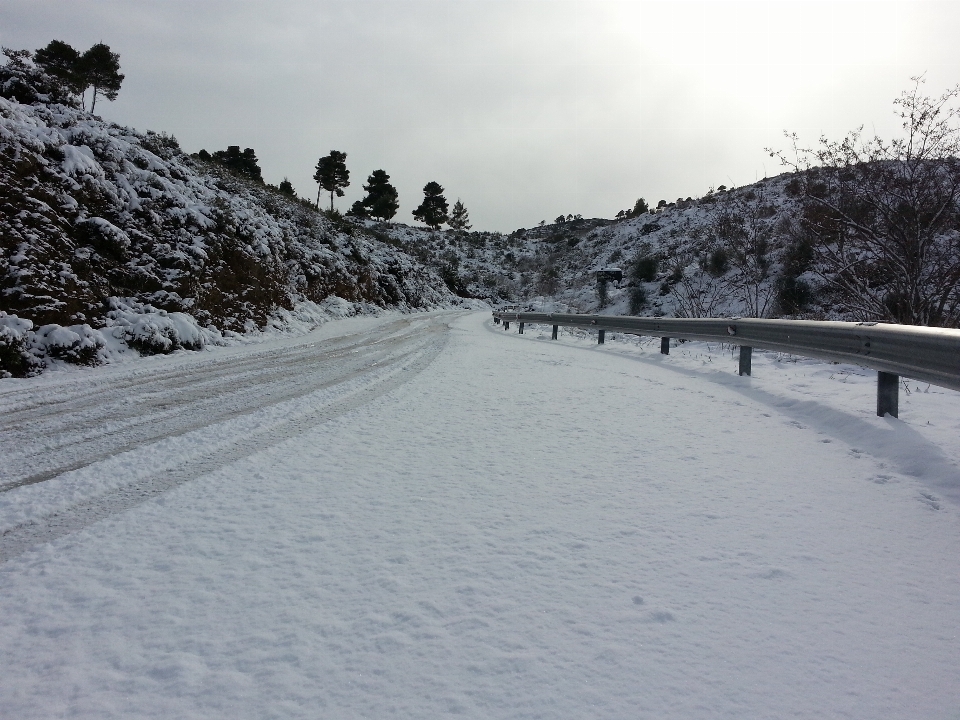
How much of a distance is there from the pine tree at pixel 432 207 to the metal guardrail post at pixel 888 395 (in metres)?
94.1

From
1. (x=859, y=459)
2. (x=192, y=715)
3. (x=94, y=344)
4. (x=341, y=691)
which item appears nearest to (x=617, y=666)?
(x=341, y=691)

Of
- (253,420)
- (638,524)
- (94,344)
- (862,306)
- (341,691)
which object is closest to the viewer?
(341,691)

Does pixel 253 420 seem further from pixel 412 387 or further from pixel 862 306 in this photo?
pixel 862 306

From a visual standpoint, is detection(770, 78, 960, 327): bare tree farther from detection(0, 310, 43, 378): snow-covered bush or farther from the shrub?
the shrub

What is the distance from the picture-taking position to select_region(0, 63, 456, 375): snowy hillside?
8914 millimetres

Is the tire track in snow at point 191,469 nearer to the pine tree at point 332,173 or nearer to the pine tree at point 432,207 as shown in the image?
the pine tree at point 332,173

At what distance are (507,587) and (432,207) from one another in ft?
318

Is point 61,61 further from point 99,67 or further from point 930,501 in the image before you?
point 930,501

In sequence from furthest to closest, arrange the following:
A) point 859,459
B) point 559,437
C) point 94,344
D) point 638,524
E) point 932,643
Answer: point 94,344, point 559,437, point 859,459, point 638,524, point 932,643

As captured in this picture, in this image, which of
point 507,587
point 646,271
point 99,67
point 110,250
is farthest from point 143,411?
point 99,67

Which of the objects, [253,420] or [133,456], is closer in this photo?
[133,456]

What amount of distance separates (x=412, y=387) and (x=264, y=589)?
4.56 meters

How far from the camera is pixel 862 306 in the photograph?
9.29 meters

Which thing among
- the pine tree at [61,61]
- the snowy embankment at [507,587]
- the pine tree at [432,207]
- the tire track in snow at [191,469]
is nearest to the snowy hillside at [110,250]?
the tire track in snow at [191,469]
